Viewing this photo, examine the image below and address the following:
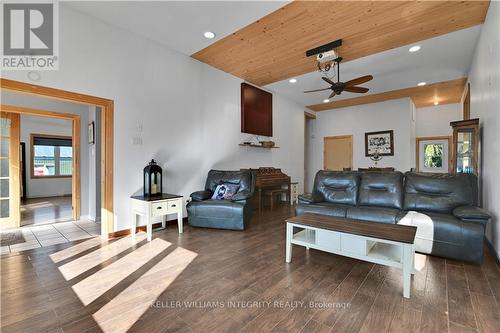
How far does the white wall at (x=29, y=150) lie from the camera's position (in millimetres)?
6898

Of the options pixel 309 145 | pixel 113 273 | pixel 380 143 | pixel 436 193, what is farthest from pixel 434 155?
pixel 113 273

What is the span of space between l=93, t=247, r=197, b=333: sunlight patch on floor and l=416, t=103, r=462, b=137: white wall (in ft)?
29.0

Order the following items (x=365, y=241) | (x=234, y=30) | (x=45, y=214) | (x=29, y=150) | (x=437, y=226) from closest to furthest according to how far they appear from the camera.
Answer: (x=365, y=241) < (x=437, y=226) < (x=234, y=30) < (x=45, y=214) < (x=29, y=150)

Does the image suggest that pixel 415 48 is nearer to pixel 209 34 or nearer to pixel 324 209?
pixel 324 209

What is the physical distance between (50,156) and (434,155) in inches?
512

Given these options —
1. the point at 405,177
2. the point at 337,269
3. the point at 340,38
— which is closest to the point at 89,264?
the point at 337,269

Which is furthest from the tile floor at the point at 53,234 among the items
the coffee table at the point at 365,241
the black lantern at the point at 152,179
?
the coffee table at the point at 365,241

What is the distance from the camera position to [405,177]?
338cm

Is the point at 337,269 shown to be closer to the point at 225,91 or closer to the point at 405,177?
the point at 405,177

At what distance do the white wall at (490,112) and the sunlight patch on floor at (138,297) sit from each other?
3.54 metres

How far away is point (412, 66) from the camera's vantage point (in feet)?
15.1

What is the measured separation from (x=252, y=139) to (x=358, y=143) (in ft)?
12.9

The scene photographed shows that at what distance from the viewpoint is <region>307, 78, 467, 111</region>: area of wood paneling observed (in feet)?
18.8

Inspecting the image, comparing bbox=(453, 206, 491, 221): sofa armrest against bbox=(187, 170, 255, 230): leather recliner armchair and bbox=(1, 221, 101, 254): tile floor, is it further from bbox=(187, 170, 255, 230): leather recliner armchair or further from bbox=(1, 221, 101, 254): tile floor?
bbox=(1, 221, 101, 254): tile floor
